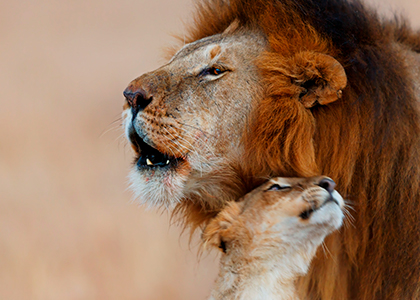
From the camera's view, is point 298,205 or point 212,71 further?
point 212,71

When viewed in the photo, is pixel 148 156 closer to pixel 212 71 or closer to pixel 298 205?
pixel 212 71

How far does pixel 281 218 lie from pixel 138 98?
600mm

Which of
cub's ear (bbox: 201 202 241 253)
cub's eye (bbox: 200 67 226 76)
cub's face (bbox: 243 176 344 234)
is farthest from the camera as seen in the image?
cub's eye (bbox: 200 67 226 76)

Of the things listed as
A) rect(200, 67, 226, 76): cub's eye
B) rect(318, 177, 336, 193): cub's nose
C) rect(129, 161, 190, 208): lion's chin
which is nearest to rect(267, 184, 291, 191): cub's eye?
rect(318, 177, 336, 193): cub's nose

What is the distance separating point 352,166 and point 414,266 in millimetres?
372

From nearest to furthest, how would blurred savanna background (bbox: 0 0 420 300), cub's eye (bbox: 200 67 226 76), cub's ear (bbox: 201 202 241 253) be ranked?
cub's ear (bbox: 201 202 241 253), cub's eye (bbox: 200 67 226 76), blurred savanna background (bbox: 0 0 420 300)

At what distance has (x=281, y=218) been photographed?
159cm

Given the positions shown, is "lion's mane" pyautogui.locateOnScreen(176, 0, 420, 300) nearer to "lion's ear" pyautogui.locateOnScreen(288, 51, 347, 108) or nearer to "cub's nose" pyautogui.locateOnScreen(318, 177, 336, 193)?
"lion's ear" pyautogui.locateOnScreen(288, 51, 347, 108)

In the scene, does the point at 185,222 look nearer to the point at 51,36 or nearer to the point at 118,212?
the point at 118,212

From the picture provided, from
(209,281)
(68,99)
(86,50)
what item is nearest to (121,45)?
(86,50)

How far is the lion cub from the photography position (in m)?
1.55

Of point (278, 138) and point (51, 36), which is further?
point (51, 36)

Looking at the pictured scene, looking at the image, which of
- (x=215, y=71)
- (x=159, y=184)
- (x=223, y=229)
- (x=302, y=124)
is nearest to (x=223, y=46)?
(x=215, y=71)

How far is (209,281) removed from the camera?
3680 millimetres
